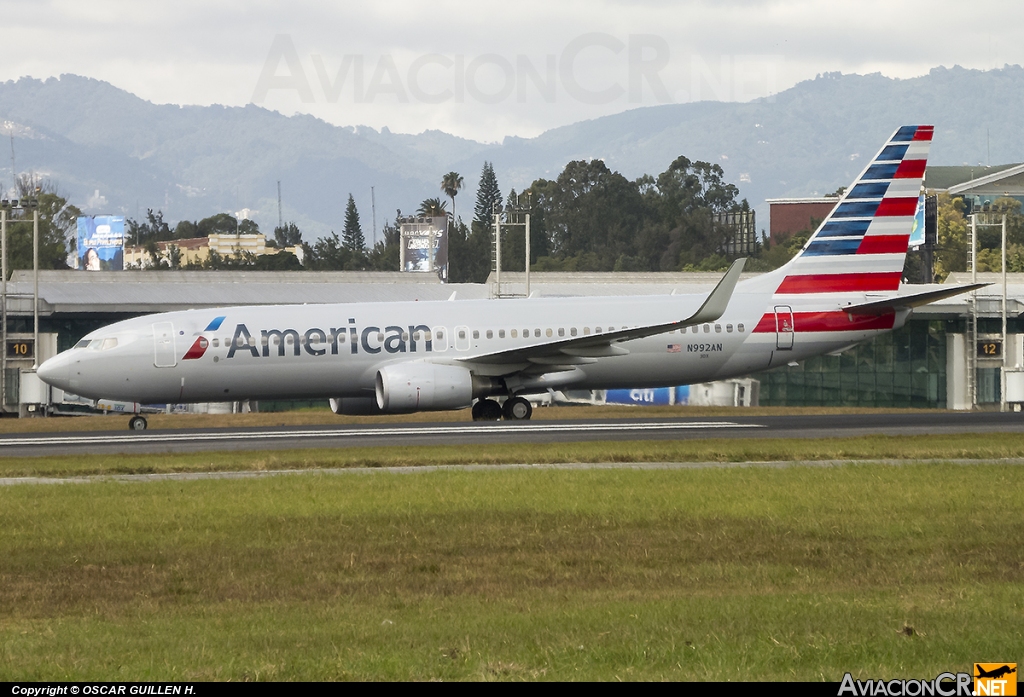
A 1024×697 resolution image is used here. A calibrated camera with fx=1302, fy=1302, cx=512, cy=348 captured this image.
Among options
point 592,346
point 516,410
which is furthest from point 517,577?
point 516,410

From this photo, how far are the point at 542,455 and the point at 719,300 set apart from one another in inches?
462

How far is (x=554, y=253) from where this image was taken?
550ft

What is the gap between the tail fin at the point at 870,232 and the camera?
39.2m

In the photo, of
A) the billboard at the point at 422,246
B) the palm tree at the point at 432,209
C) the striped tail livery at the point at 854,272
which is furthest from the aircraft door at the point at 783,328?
the palm tree at the point at 432,209

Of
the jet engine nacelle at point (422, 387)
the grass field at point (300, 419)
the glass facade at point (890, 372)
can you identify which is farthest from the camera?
the glass facade at point (890, 372)

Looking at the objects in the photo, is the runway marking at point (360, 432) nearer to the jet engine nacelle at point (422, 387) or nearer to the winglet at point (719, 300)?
the jet engine nacelle at point (422, 387)

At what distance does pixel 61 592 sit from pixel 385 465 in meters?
11.2

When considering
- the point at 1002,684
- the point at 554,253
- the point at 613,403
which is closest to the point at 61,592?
the point at 1002,684

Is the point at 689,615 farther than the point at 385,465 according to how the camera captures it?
No

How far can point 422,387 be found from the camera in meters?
34.6

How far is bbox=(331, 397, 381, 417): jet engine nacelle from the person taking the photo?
38.6 m

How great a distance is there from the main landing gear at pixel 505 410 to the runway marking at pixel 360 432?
3.62 metres

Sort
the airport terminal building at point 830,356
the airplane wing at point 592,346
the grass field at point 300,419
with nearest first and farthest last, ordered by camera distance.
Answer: the airplane wing at point 592,346 < the grass field at point 300,419 < the airport terminal building at point 830,356

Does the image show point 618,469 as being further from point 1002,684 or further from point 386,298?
point 386,298
